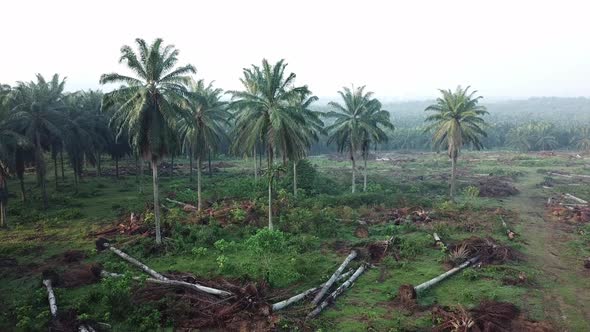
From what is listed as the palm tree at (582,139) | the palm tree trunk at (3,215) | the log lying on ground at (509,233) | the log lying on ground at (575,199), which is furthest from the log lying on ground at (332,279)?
the palm tree at (582,139)

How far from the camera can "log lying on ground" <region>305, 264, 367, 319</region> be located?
1466cm

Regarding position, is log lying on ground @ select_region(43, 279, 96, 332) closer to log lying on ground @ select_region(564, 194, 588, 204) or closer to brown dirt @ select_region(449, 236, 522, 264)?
brown dirt @ select_region(449, 236, 522, 264)

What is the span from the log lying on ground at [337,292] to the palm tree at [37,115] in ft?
77.8

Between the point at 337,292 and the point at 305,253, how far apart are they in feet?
17.7

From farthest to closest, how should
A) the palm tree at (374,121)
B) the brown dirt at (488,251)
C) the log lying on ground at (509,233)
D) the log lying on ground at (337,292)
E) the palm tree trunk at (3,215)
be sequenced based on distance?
the palm tree at (374,121)
the palm tree trunk at (3,215)
the log lying on ground at (509,233)
the brown dirt at (488,251)
the log lying on ground at (337,292)

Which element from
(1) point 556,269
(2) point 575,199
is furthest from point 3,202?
(2) point 575,199

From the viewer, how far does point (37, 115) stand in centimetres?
2922

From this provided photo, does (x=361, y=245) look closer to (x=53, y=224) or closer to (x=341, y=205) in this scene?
(x=341, y=205)

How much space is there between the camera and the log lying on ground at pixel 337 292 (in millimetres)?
14664

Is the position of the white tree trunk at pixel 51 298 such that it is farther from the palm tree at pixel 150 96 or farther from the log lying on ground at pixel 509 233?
the log lying on ground at pixel 509 233

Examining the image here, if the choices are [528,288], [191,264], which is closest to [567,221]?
[528,288]

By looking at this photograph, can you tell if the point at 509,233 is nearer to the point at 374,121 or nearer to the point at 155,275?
the point at 374,121

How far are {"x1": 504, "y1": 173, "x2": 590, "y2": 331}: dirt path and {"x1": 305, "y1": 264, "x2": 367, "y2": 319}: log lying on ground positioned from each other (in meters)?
6.99

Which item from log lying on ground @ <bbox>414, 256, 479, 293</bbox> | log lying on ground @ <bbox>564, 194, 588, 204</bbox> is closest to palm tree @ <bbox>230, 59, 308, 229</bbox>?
log lying on ground @ <bbox>414, 256, 479, 293</bbox>
